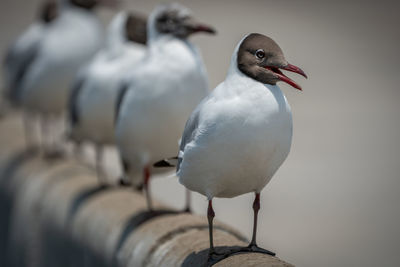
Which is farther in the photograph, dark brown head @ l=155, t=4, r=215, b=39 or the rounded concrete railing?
dark brown head @ l=155, t=4, r=215, b=39

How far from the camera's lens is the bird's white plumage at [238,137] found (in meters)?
3.71

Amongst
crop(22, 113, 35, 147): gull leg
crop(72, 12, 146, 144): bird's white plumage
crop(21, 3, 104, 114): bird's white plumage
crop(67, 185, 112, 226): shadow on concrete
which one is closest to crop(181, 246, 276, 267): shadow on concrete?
crop(67, 185, 112, 226): shadow on concrete

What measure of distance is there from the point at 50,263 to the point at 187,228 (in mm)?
1851

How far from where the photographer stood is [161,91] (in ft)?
17.6

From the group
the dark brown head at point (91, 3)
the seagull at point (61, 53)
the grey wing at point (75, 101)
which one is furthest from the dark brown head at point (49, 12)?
the grey wing at point (75, 101)

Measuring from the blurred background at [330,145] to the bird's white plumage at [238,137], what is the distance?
400mm

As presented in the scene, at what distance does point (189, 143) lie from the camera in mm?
4051

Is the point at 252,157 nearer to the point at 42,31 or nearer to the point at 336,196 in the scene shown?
the point at 42,31

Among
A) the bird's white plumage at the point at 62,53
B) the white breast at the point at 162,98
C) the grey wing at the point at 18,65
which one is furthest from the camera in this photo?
the grey wing at the point at 18,65

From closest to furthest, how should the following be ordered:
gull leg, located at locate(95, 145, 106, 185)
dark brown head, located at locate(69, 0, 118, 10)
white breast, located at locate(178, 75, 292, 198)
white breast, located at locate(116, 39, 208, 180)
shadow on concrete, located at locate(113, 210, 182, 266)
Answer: white breast, located at locate(178, 75, 292, 198) → shadow on concrete, located at locate(113, 210, 182, 266) → white breast, located at locate(116, 39, 208, 180) → gull leg, located at locate(95, 145, 106, 185) → dark brown head, located at locate(69, 0, 118, 10)

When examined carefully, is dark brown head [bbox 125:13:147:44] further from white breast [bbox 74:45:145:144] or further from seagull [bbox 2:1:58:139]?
seagull [bbox 2:1:58:139]

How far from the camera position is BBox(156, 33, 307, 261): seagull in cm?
371

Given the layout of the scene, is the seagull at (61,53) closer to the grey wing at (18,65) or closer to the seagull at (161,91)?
the grey wing at (18,65)

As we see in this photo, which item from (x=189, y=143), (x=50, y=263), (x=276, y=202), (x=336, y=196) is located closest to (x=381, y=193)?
(x=336, y=196)
